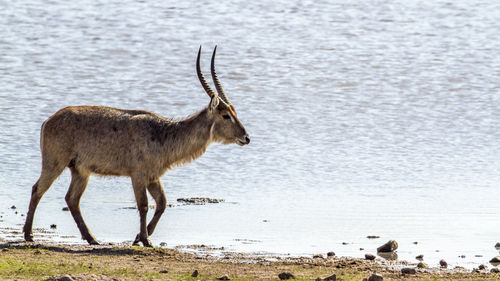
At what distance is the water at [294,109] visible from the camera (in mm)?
11820

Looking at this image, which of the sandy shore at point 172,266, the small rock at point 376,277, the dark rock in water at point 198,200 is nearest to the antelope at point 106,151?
the sandy shore at point 172,266

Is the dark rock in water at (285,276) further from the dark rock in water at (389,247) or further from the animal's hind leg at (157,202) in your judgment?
the animal's hind leg at (157,202)

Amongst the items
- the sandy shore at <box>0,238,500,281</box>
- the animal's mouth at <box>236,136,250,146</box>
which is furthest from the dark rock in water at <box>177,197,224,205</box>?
the sandy shore at <box>0,238,500,281</box>

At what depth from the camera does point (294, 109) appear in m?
19.0

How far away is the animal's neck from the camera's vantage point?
1137cm

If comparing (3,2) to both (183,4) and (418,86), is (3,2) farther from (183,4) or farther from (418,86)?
(418,86)

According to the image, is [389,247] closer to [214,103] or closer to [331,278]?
[331,278]

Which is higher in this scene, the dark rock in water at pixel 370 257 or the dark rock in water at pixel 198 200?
the dark rock in water at pixel 370 257

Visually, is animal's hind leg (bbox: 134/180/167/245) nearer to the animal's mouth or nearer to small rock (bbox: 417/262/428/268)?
the animal's mouth

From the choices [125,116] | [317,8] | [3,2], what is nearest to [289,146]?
[125,116]

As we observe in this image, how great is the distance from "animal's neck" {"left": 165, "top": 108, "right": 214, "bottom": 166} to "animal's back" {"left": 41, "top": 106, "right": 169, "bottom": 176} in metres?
0.41

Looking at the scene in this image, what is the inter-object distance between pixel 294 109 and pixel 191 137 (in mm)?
7683

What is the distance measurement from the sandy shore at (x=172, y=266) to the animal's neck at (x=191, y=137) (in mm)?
1424

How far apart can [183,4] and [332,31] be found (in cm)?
480
